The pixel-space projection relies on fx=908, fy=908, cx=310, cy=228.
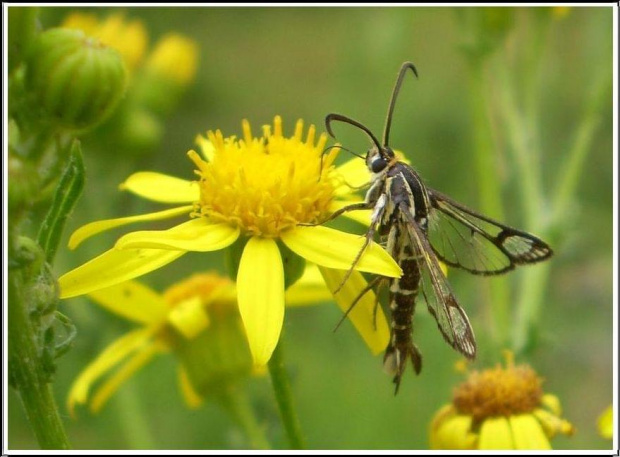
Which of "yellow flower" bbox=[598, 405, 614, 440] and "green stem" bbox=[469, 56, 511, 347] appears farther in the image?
"green stem" bbox=[469, 56, 511, 347]

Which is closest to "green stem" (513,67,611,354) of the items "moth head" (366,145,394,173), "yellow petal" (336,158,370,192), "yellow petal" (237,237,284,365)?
"yellow petal" (336,158,370,192)

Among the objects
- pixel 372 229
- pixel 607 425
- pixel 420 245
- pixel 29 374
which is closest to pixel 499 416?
pixel 607 425

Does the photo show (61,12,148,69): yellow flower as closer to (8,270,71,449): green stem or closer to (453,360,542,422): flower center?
(453,360,542,422): flower center

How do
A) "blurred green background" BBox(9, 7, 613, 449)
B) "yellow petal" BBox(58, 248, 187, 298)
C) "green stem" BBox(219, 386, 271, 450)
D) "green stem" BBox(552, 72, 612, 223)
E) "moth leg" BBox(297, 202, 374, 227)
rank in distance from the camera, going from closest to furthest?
1. "yellow petal" BBox(58, 248, 187, 298)
2. "moth leg" BBox(297, 202, 374, 227)
3. "green stem" BBox(219, 386, 271, 450)
4. "green stem" BBox(552, 72, 612, 223)
5. "blurred green background" BBox(9, 7, 613, 449)

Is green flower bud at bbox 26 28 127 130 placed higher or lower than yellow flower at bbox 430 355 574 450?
higher

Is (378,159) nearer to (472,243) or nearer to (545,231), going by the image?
(472,243)

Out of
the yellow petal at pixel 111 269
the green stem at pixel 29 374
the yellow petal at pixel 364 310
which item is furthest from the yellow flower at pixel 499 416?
the green stem at pixel 29 374

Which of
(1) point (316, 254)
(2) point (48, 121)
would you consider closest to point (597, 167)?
(1) point (316, 254)
